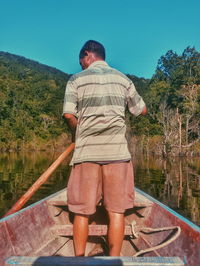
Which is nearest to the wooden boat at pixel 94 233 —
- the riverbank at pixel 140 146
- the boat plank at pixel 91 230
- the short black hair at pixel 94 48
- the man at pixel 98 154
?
the boat plank at pixel 91 230

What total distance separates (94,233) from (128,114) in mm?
36104

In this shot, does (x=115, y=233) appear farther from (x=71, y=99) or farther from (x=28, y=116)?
(x=28, y=116)

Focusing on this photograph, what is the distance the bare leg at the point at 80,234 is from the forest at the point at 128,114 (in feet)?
96.1

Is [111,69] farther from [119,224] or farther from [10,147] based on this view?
[10,147]

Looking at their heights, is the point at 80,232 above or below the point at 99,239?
above

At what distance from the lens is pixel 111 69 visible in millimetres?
2291

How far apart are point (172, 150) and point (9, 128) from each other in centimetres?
2414

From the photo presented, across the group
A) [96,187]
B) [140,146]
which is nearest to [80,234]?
[96,187]

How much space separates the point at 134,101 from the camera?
7.89 feet

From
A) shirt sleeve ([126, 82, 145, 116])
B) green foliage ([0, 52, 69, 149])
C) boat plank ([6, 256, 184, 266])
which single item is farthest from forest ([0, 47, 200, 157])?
boat plank ([6, 256, 184, 266])

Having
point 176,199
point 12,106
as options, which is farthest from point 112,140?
point 12,106

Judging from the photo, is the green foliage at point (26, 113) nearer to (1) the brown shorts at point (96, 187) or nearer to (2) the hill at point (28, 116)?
(2) the hill at point (28, 116)

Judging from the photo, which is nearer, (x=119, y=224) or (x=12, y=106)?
(x=119, y=224)

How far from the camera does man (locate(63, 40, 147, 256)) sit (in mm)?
2176
